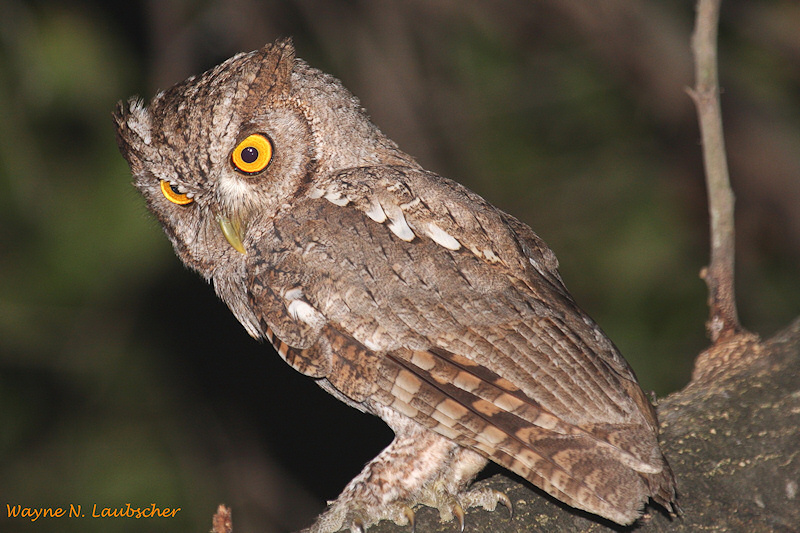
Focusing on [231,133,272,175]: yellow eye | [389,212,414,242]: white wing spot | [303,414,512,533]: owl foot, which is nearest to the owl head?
[231,133,272,175]: yellow eye

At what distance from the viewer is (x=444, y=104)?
542 cm

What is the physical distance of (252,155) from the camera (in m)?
2.43

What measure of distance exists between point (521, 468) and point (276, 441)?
3631 mm

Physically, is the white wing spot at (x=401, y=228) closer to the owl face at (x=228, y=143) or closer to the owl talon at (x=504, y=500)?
the owl face at (x=228, y=143)

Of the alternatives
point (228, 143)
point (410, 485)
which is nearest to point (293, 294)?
point (228, 143)

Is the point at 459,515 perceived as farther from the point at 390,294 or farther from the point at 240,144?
the point at 240,144

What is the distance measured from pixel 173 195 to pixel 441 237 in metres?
1.08

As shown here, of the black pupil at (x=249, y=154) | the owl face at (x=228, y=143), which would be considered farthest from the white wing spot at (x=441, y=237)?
the black pupil at (x=249, y=154)

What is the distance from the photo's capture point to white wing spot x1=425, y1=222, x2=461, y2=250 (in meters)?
2.21

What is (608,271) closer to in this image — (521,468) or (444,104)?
(444,104)

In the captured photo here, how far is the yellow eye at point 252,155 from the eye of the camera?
2.42 metres

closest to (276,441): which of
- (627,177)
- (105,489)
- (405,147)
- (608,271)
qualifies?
(105,489)

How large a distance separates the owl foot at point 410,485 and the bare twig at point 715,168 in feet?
3.72

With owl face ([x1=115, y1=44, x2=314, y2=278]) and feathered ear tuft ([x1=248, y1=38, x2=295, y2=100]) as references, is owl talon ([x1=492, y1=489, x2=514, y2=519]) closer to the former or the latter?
owl face ([x1=115, y1=44, x2=314, y2=278])
